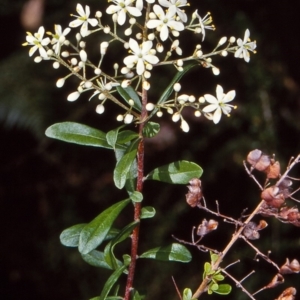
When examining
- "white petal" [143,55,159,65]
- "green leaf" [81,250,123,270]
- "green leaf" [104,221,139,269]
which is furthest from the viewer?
"green leaf" [81,250,123,270]

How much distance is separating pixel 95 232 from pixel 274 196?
46 cm

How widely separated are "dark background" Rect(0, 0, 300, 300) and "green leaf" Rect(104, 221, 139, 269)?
4.81 feet

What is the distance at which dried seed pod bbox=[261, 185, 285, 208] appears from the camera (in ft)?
4.27

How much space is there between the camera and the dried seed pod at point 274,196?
51.3 inches

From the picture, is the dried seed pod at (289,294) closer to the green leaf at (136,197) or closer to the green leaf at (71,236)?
the green leaf at (136,197)

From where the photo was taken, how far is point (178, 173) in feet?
5.27

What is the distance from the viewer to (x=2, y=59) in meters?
3.74

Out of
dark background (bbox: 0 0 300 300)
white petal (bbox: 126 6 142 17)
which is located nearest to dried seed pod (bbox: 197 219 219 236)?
white petal (bbox: 126 6 142 17)

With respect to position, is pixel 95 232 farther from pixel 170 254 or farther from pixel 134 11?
pixel 134 11

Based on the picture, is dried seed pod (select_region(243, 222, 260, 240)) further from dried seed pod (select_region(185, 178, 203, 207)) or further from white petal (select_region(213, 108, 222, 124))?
white petal (select_region(213, 108, 222, 124))

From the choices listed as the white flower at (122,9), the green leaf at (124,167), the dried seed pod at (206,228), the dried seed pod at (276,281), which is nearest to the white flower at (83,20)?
the white flower at (122,9)

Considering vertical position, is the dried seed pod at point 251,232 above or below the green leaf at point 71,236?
above

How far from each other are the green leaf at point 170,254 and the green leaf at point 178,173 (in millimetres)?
192

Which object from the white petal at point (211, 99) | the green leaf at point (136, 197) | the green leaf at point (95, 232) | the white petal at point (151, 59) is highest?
the white petal at point (151, 59)
